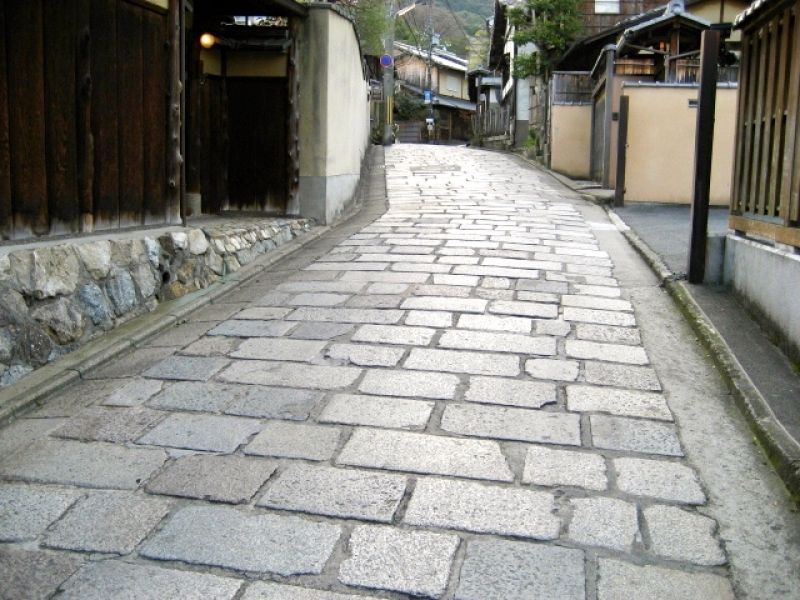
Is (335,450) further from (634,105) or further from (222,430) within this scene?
(634,105)

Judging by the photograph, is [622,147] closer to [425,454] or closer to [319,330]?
[319,330]

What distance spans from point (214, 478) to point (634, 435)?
7.52 ft

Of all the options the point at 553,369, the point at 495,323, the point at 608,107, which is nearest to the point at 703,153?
the point at 495,323

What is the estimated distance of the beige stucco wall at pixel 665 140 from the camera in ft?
50.6

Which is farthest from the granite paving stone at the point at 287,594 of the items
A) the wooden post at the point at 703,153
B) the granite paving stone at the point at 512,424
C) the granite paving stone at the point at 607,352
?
the wooden post at the point at 703,153

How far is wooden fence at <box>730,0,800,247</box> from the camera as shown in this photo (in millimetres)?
5562

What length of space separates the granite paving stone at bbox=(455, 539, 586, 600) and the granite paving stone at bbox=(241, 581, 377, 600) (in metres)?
0.41

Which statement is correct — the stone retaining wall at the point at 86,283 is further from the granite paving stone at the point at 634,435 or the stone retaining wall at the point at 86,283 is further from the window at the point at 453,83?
the window at the point at 453,83

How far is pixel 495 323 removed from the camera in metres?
6.62

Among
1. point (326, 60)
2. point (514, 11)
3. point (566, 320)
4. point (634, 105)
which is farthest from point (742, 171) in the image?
point (514, 11)

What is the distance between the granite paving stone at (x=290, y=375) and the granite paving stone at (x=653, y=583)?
8.19 ft

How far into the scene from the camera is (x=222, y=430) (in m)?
4.46

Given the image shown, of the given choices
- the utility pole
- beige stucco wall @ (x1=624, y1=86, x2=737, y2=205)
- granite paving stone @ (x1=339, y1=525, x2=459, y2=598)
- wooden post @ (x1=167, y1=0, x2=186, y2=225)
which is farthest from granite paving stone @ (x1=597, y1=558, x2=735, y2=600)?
the utility pole

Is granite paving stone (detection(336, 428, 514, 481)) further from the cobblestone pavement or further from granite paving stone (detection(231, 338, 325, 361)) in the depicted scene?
granite paving stone (detection(231, 338, 325, 361))
